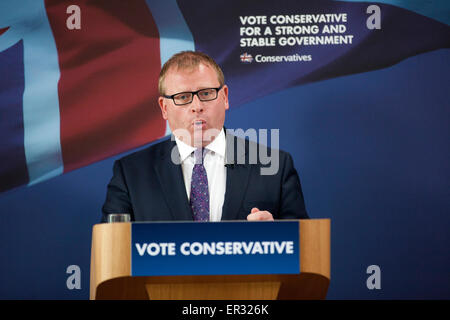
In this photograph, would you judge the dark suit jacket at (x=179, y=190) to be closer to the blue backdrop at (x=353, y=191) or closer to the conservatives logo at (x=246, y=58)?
the blue backdrop at (x=353, y=191)

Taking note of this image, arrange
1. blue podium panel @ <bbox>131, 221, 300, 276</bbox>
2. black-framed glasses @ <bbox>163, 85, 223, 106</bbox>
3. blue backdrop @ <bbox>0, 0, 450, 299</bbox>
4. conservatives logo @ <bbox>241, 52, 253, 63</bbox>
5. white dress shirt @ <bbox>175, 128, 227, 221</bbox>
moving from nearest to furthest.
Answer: blue podium panel @ <bbox>131, 221, 300, 276</bbox> < white dress shirt @ <bbox>175, 128, 227, 221</bbox> < black-framed glasses @ <bbox>163, 85, 223, 106</bbox> < blue backdrop @ <bbox>0, 0, 450, 299</bbox> < conservatives logo @ <bbox>241, 52, 253, 63</bbox>

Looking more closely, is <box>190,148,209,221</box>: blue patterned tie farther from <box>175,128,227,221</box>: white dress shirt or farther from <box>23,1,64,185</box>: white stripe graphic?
<box>23,1,64,185</box>: white stripe graphic

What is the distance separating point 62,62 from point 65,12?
0.37m

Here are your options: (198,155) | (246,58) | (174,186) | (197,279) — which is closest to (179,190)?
(174,186)

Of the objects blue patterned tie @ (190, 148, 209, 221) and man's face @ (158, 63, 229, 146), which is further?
man's face @ (158, 63, 229, 146)

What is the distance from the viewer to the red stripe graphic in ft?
14.0

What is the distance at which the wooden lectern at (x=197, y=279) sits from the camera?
7.50 ft

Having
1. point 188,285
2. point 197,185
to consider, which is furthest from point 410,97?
point 188,285

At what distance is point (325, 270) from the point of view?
2.35 m

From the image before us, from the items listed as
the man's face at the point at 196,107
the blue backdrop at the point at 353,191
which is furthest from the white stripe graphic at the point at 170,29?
the man's face at the point at 196,107

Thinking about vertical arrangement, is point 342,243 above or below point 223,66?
below

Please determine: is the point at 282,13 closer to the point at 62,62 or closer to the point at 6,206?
the point at 62,62

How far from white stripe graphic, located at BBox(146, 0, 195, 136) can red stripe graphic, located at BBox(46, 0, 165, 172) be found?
0.15 feet
